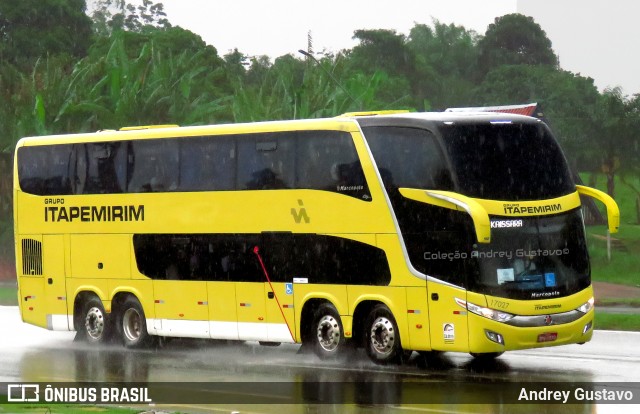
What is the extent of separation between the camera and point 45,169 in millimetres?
25281

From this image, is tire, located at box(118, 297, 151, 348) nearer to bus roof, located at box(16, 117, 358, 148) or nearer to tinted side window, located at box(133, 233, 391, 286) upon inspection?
tinted side window, located at box(133, 233, 391, 286)

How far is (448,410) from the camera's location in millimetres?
14062

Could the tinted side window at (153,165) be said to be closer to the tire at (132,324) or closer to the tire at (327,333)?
the tire at (132,324)

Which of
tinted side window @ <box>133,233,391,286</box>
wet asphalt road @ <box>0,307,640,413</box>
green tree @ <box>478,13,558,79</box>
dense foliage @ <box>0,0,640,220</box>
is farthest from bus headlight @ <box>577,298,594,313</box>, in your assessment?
green tree @ <box>478,13,558,79</box>

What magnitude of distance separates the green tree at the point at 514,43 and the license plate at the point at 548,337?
3343 inches

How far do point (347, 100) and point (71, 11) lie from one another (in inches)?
1637

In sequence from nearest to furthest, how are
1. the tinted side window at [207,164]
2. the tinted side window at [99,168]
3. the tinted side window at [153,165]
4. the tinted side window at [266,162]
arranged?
the tinted side window at [266,162] < the tinted side window at [207,164] < the tinted side window at [153,165] < the tinted side window at [99,168]

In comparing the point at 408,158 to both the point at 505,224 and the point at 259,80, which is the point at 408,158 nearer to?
the point at 505,224

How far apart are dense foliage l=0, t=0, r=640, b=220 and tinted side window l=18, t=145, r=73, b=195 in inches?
663

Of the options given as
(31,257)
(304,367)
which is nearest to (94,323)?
(31,257)

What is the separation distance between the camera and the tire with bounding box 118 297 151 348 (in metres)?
23.6

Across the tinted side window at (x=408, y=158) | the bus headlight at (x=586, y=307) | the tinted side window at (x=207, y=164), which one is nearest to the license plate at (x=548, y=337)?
the bus headlight at (x=586, y=307)

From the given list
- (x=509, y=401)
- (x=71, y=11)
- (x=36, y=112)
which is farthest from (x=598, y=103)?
(x=509, y=401)

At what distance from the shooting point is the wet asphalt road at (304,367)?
56.2 ft
